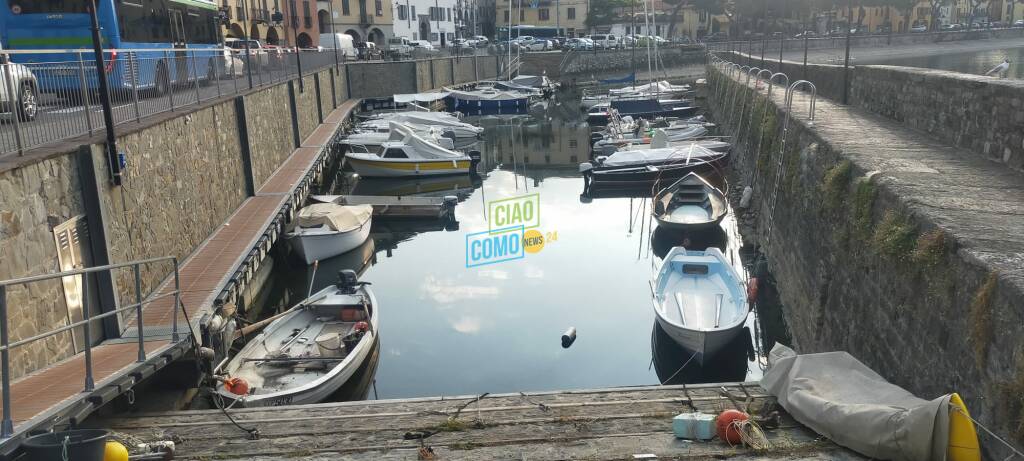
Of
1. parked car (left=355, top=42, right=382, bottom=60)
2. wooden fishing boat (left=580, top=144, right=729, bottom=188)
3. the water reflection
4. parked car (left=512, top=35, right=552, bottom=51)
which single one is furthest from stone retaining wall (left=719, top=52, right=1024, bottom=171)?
parked car (left=512, top=35, right=552, bottom=51)

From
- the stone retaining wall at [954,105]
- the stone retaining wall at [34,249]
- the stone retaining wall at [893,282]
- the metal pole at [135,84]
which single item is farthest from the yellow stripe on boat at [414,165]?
the stone retaining wall at [34,249]

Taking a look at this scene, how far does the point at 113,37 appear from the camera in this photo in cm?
1828

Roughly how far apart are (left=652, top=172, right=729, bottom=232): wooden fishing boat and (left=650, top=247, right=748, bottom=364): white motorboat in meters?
4.89

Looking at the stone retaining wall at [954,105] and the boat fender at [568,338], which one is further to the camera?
the boat fender at [568,338]

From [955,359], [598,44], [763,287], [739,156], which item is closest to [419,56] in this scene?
[598,44]

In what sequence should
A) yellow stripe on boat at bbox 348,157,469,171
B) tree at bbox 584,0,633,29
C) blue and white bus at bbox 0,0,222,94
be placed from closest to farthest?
1. blue and white bus at bbox 0,0,222,94
2. yellow stripe on boat at bbox 348,157,469,171
3. tree at bbox 584,0,633,29

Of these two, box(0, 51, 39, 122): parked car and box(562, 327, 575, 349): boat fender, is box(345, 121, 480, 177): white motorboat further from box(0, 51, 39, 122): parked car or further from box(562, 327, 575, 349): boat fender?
box(0, 51, 39, 122): parked car

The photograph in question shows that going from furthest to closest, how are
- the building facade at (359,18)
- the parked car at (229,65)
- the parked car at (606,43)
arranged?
the parked car at (606,43)
the building facade at (359,18)
the parked car at (229,65)

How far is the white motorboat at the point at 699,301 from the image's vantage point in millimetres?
12445

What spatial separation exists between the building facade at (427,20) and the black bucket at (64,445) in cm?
7801

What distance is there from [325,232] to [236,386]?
8.51 metres

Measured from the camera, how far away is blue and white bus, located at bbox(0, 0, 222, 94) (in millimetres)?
14945

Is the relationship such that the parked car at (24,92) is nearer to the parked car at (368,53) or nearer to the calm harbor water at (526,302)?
the calm harbor water at (526,302)

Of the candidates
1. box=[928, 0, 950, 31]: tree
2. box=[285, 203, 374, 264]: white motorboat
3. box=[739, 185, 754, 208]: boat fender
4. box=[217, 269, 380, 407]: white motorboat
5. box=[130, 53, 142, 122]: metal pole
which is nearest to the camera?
box=[217, 269, 380, 407]: white motorboat
